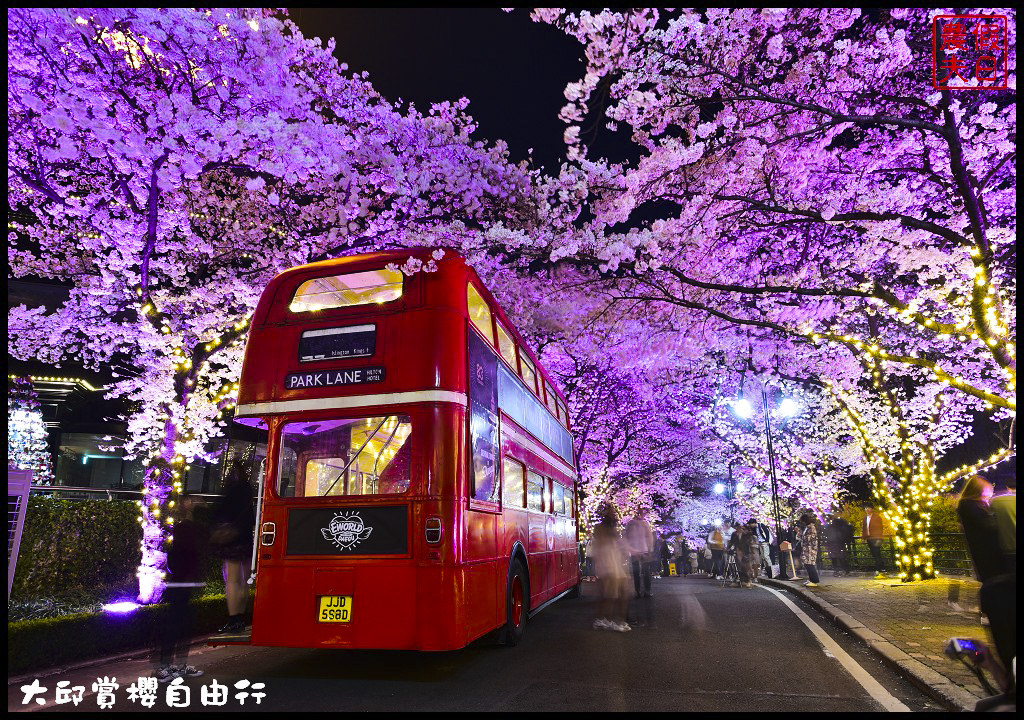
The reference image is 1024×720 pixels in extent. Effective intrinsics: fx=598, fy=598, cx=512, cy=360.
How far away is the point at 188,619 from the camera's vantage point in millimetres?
5852

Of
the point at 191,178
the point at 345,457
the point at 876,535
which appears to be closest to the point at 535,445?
the point at 345,457

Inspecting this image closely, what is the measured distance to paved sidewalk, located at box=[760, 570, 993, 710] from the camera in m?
5.22

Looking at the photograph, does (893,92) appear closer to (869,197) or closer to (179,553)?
(869,197)

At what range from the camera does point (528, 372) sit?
977 centimetres

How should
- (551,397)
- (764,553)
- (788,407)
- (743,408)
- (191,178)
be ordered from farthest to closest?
(743,408) → (788,407) → (764,553) → (551,397) → (191,178)

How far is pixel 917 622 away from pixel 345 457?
824cm

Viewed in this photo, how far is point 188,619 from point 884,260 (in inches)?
534

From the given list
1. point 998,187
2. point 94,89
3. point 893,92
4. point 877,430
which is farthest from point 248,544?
point 877,430

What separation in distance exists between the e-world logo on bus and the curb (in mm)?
5065

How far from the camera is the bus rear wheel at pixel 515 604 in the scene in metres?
7.46

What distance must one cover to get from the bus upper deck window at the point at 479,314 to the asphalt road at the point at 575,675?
3.75 m

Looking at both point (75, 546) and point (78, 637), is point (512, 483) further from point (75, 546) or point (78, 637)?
point (75, 546)

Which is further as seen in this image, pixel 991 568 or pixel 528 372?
pixel 528 372

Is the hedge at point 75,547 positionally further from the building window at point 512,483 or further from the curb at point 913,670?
the curb at point 913,670
